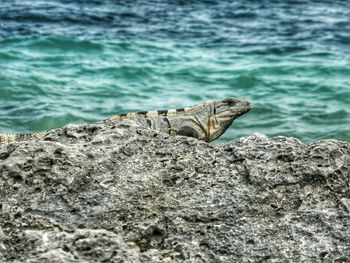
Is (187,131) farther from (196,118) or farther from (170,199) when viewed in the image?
(170,199)

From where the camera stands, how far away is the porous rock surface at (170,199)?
3.09m

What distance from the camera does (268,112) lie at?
11.2 meters

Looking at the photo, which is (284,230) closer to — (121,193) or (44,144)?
(121,193)

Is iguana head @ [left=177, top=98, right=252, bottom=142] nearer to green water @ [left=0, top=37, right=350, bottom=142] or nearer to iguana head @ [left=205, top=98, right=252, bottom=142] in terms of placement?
iguana head @ [left=205, top=98, right=252, bottom=142]

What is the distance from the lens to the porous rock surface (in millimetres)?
3086

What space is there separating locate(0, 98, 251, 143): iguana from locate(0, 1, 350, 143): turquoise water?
3.15 m

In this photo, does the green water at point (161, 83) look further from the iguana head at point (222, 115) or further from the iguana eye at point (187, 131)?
the iguana eye at point (187, 131)

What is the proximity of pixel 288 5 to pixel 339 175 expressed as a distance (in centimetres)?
1698

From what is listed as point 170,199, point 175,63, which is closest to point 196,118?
point 170,199

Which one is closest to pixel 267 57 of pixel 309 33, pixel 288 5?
pixel 309 33

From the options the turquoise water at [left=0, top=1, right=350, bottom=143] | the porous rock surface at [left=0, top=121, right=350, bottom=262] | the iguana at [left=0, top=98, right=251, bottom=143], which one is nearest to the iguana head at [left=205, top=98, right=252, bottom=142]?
the iguana at [left=0, top=98, right=251, bottom=143]

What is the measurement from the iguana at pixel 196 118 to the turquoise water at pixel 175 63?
3.15 metres

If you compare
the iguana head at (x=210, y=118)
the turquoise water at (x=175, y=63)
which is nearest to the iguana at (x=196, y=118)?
the iguana head at (x=210, y=118)

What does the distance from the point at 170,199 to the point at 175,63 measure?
10.9 metres
